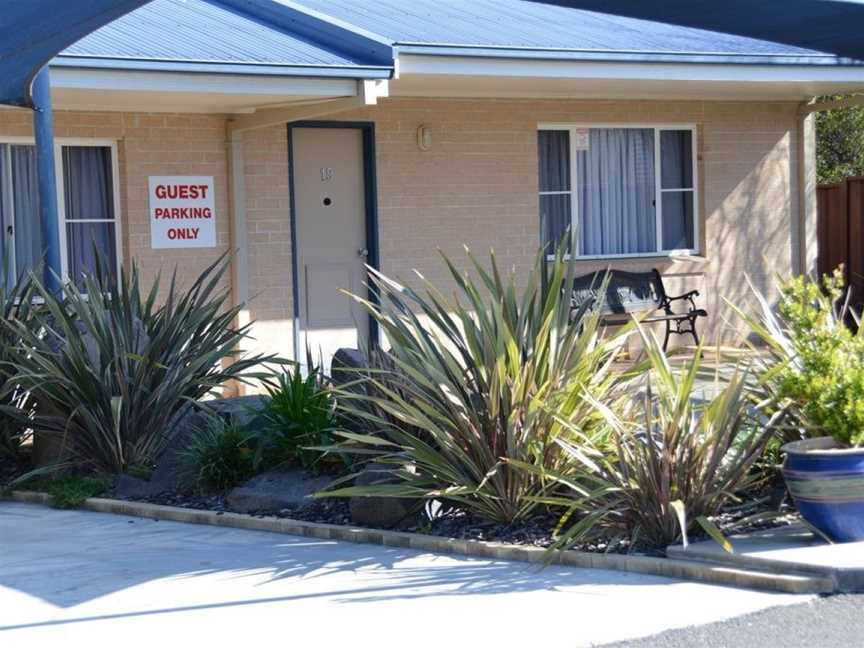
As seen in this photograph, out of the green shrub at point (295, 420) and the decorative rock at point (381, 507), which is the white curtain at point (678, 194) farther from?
the decorative rock at point (381, 507)

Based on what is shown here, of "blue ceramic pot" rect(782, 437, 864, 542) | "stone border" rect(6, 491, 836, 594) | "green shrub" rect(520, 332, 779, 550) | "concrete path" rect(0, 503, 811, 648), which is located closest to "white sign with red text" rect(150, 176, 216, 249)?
"stone border" rect(6, 491, 836, 594)

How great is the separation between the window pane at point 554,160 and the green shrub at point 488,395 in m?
7.51

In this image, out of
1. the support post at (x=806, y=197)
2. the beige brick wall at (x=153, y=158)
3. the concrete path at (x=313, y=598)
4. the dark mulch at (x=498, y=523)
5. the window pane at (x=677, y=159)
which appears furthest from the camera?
the support post at (x=806, y=197)

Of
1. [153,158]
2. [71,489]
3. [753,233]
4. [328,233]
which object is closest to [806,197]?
[753,233]

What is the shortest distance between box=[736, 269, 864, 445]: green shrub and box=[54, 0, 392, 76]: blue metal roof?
5.33 metres

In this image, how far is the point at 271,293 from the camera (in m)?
14.6

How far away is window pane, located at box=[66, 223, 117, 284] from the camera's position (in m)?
13.8

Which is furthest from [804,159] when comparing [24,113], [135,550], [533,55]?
[135,550]

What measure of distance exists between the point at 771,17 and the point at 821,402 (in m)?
10.0

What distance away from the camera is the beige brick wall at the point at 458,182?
14.0 metres

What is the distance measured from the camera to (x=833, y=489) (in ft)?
24.5

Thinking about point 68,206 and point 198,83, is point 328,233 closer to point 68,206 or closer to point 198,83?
point 68,206

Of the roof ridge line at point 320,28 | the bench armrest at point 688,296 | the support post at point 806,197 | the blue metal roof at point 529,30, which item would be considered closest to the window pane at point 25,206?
the roof ridge line at point 320,28

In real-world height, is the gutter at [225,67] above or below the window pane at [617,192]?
above
